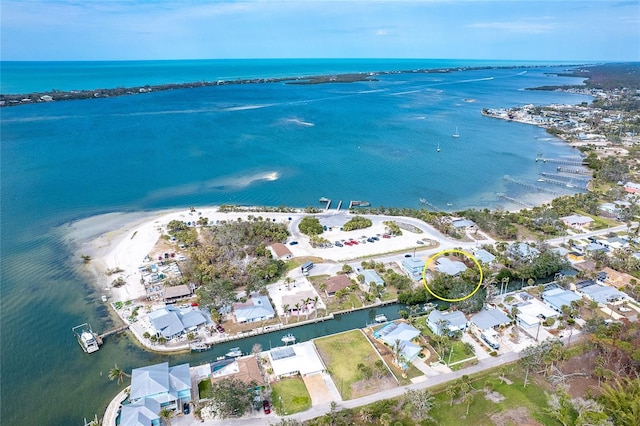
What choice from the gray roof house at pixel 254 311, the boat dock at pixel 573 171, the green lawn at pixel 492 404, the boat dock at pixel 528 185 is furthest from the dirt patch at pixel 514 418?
the boat dock at pixel 573 171

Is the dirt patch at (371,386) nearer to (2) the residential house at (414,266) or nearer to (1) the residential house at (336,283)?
(1) the residential house at (336,283)

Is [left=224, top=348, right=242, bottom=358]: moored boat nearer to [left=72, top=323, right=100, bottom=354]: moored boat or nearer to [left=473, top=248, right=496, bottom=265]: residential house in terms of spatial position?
[left=72, top=323, right=100, bottom=354]: moored boat

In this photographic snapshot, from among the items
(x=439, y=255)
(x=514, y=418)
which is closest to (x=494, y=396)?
(x=514, y=418)

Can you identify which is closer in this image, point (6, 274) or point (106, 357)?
point (106, 357)

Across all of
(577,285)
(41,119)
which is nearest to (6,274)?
(577,285)

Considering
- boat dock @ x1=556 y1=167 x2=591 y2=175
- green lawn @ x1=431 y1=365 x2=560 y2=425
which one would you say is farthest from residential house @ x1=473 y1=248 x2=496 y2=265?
boat dock @ x1=556 y1=167 x2=591 y2=175

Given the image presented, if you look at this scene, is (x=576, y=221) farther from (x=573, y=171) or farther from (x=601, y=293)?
(x=573, y=171)

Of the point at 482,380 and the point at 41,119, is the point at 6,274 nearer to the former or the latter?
the point at 482,380

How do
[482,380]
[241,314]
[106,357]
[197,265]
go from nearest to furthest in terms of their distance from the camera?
[482,380] → [106,357] → [241,314] → [197,265]
